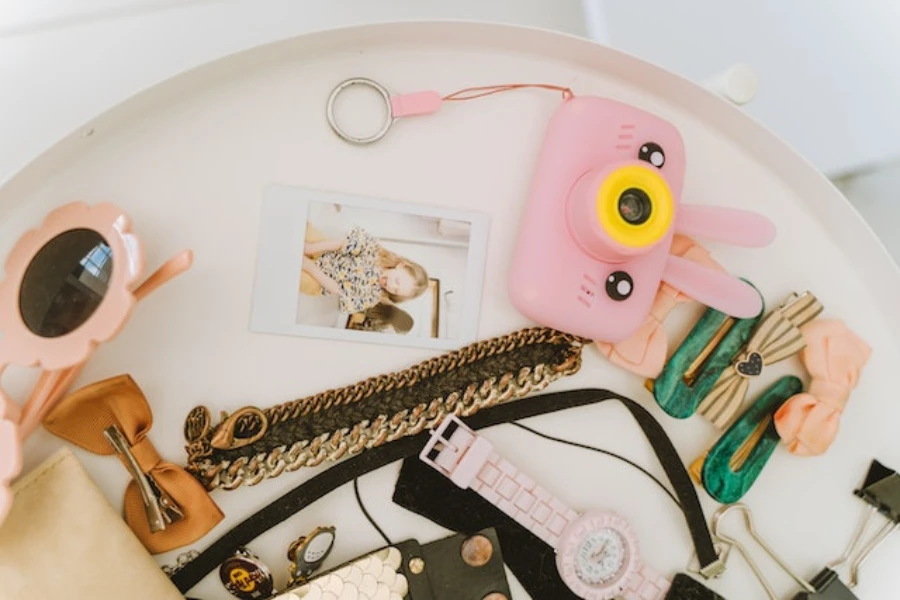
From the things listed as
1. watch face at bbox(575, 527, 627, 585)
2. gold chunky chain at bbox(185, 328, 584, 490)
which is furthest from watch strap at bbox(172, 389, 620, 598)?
watch face at bbox(575, 527, 627, 585)

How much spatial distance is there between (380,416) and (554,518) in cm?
18

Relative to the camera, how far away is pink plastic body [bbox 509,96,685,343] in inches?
28.2

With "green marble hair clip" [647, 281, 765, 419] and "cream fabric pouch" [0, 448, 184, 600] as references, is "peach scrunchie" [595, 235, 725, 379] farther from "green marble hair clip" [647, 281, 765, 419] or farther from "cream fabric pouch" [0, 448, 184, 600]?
"cream fabric pouch" [0, 448, 184, 600]

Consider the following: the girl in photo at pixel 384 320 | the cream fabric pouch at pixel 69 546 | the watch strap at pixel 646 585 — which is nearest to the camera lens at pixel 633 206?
the girl in photo at pixel 384 320

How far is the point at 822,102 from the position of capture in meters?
1.05

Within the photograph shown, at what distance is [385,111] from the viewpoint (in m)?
0.73

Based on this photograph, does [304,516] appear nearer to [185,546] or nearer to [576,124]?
[185,546]

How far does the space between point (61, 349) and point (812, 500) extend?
2.25 feet

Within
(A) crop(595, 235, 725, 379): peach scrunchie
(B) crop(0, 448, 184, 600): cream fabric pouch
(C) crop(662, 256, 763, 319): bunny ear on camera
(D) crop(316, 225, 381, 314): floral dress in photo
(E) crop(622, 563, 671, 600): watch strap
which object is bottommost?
(B) crop(0, 448, 184, 600): cream fabric pouch

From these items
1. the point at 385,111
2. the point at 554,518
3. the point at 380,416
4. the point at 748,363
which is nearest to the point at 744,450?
the point at 748,363

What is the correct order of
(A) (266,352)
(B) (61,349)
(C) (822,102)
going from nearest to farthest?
(B) (61,349)
(A) (266,352)
(C) (822,102)

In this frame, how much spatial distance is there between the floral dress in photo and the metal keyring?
0.25 feet

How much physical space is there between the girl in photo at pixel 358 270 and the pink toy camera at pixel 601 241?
100 millimetres

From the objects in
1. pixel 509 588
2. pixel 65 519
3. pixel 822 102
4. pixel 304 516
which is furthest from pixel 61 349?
pixel 822 102
